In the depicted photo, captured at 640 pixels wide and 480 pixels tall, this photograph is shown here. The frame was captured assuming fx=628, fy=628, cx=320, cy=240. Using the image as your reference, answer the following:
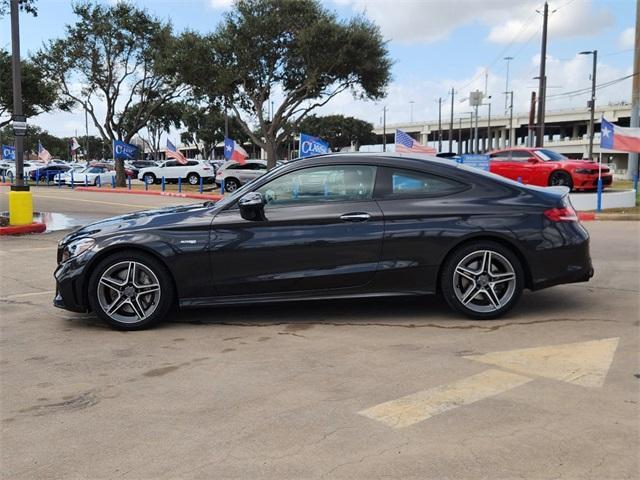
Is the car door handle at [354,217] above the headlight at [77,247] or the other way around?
above

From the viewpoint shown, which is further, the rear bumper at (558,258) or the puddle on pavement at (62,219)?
the puddle on pavement at (62,219)

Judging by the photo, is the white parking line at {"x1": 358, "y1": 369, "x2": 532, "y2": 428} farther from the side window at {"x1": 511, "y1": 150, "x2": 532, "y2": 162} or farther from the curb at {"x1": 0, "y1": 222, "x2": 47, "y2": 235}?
the side window at {"x1": 511, "y1": 150, "x2": 532, "y2": 162}

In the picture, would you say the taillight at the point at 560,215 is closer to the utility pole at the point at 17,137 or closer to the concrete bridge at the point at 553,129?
the utility pole at the point at 17,137

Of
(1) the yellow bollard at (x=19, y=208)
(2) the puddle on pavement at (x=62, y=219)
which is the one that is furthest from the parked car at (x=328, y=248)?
(2) the puddle on pavement at (x=62, y=219)

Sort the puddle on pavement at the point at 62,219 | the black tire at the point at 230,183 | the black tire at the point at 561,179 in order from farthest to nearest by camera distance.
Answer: the black tire at the point at 230,183, the black tire at the point at 561,179, the puddle on pavement at the point at 62,219

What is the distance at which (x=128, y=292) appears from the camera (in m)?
5.70

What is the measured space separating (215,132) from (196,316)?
91106 millimetres

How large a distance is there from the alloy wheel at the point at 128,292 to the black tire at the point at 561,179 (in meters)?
18.0

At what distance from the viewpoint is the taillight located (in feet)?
19.0

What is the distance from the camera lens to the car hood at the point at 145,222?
18.7ft

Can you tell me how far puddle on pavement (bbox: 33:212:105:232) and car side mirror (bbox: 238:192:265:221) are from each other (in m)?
9.87

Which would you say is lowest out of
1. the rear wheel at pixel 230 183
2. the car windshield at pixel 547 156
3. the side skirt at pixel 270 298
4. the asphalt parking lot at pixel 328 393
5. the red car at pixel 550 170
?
the asphalt parking lot at pixel 328 393

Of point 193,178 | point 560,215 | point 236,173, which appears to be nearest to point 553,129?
point 193,178

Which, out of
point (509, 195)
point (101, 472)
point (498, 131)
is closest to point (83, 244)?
point (101, 472)
